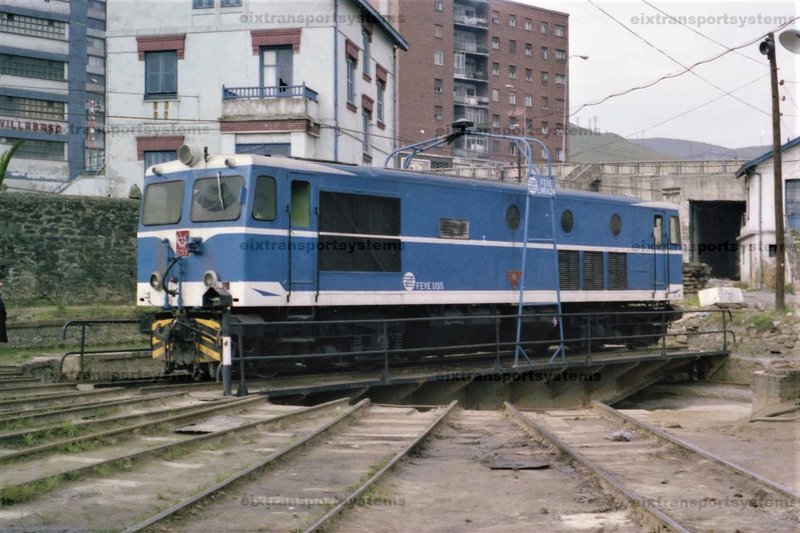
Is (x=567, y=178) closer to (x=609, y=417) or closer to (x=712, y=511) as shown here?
(x=609, y=417)

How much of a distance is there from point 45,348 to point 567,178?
33491mm

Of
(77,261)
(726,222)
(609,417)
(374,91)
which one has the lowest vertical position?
(609,417)

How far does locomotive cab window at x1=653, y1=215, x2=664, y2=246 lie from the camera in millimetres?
19844

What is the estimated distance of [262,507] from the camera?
20.0 feet

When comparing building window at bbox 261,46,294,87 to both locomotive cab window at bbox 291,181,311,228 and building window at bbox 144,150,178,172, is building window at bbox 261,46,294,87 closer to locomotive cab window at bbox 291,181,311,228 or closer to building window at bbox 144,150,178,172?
building window at bbox 144,150,178,172

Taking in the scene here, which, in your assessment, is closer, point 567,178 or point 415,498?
point 415,498

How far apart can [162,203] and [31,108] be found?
4211cm

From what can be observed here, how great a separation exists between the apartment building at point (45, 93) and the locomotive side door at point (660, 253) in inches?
1454

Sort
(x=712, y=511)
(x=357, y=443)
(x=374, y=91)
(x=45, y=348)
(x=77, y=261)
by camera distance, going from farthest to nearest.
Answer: (x=374, y=91) < (x=77, y=261) < (x=45, y=348) < (x=357, y=443) < (x=712, y=511)

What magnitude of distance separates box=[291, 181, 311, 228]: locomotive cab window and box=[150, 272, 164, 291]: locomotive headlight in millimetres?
2243

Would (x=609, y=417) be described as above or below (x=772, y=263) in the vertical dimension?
below

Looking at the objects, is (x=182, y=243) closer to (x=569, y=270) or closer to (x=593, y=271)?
(x=569, y=270)

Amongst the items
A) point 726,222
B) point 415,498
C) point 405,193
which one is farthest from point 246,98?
point 726,222

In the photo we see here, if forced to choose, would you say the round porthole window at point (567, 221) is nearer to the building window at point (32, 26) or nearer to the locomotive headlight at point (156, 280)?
the locomotive headlight at point (156, 280)
